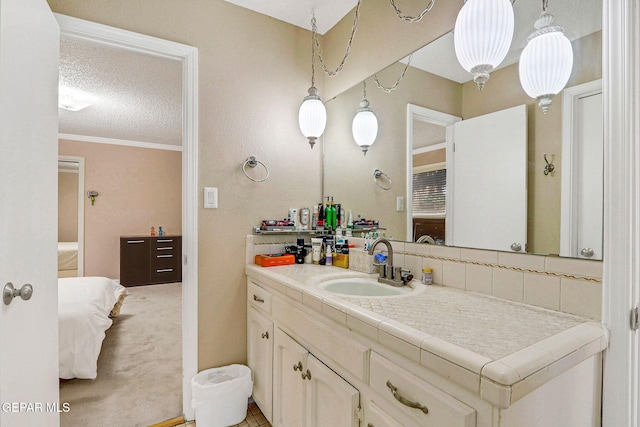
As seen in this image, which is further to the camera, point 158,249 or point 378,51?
point 158,249

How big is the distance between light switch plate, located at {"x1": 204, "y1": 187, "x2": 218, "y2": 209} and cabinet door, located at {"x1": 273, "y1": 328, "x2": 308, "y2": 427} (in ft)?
2.82

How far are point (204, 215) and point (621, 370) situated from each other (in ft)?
6.34

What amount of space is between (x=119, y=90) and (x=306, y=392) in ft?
11.8

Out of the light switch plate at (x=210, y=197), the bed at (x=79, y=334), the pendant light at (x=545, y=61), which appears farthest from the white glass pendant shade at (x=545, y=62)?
the bed at (x=79, y=334)

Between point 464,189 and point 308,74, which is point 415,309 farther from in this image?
point 308,74

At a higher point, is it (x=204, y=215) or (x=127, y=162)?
(x=127, y=162)

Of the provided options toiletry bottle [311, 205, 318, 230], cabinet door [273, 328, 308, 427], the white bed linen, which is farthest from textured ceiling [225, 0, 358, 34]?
the white bed linen

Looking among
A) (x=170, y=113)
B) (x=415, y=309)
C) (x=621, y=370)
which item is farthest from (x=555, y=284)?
(x=170, y=113)

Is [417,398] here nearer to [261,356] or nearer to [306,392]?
[306,392]

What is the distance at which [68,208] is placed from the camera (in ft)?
22.5

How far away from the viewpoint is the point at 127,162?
5.55 metres

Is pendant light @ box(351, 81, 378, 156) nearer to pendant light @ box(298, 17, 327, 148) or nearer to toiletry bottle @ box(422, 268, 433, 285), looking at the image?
pendant light @ box(298, 17, 327, 148)

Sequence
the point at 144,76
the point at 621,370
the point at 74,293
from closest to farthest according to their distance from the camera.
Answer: the point at 621,370
the point at 74,293
the point at 144,76

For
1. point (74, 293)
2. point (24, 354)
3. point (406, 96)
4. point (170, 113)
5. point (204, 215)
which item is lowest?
point (74, 293)
